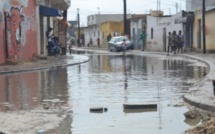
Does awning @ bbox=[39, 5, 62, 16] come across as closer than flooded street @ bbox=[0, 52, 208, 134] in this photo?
No

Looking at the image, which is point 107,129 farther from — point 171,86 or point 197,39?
point 197,39

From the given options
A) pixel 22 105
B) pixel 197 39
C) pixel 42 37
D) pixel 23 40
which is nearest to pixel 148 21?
pixel 197 39

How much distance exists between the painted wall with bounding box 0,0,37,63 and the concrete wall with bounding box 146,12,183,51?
1637cm

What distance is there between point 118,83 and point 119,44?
35.3 m

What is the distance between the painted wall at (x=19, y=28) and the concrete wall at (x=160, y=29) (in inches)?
644

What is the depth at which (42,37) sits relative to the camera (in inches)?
1506

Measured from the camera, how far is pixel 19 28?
97.4 ft

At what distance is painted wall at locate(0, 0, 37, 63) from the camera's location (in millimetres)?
27500

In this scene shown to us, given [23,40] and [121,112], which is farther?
[23,40]

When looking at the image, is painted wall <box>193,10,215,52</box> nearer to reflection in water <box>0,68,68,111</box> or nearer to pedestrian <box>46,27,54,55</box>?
pedestrian <box>46,27,54,55</box>

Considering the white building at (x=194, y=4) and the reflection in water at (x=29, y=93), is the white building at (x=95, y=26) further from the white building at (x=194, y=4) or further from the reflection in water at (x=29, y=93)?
the reflection in water at (x=29, y=93)

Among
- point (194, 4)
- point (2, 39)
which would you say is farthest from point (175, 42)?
point (194, 4)

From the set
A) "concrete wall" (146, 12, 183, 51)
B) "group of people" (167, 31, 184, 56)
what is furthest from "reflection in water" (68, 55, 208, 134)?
"concrete wall" (146, 12, 183, 51)

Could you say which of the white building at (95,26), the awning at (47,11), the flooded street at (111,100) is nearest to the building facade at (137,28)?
the white building at (95,26)
